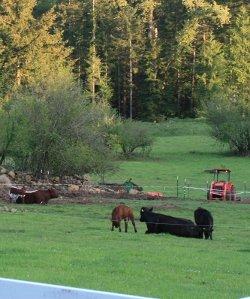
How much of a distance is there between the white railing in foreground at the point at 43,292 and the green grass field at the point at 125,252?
14.4 ft

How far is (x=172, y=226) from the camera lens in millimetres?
23109

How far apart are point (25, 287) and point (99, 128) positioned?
3822cm

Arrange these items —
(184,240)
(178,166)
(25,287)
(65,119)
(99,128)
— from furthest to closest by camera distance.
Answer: (178,166) → (99,128) → (65,119) → (184,240) → (25,287)

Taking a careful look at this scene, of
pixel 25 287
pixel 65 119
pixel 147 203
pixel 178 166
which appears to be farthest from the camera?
pixel 178 166

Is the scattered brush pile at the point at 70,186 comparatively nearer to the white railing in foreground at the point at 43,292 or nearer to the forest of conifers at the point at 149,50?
the white railing in foreground at the point at 43,292

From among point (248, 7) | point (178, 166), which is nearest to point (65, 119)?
point (178, 166)

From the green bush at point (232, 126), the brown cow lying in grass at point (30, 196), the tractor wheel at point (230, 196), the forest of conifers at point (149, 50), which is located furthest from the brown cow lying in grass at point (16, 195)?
the forest of conifers at point (149, 50)

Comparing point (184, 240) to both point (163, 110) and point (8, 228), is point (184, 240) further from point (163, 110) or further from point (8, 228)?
point (163, 110)

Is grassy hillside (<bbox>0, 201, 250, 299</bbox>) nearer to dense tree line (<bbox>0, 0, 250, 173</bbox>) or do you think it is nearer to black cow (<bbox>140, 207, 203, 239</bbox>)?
black cow (<bbox>140, 207, 203, 239</bbox>)

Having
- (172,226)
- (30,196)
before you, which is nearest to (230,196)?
(30,196)

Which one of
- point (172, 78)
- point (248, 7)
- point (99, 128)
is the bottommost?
point (99, 128)

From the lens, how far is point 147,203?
33.7 m

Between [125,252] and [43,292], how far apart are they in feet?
33.4

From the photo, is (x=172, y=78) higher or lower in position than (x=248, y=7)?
lower
